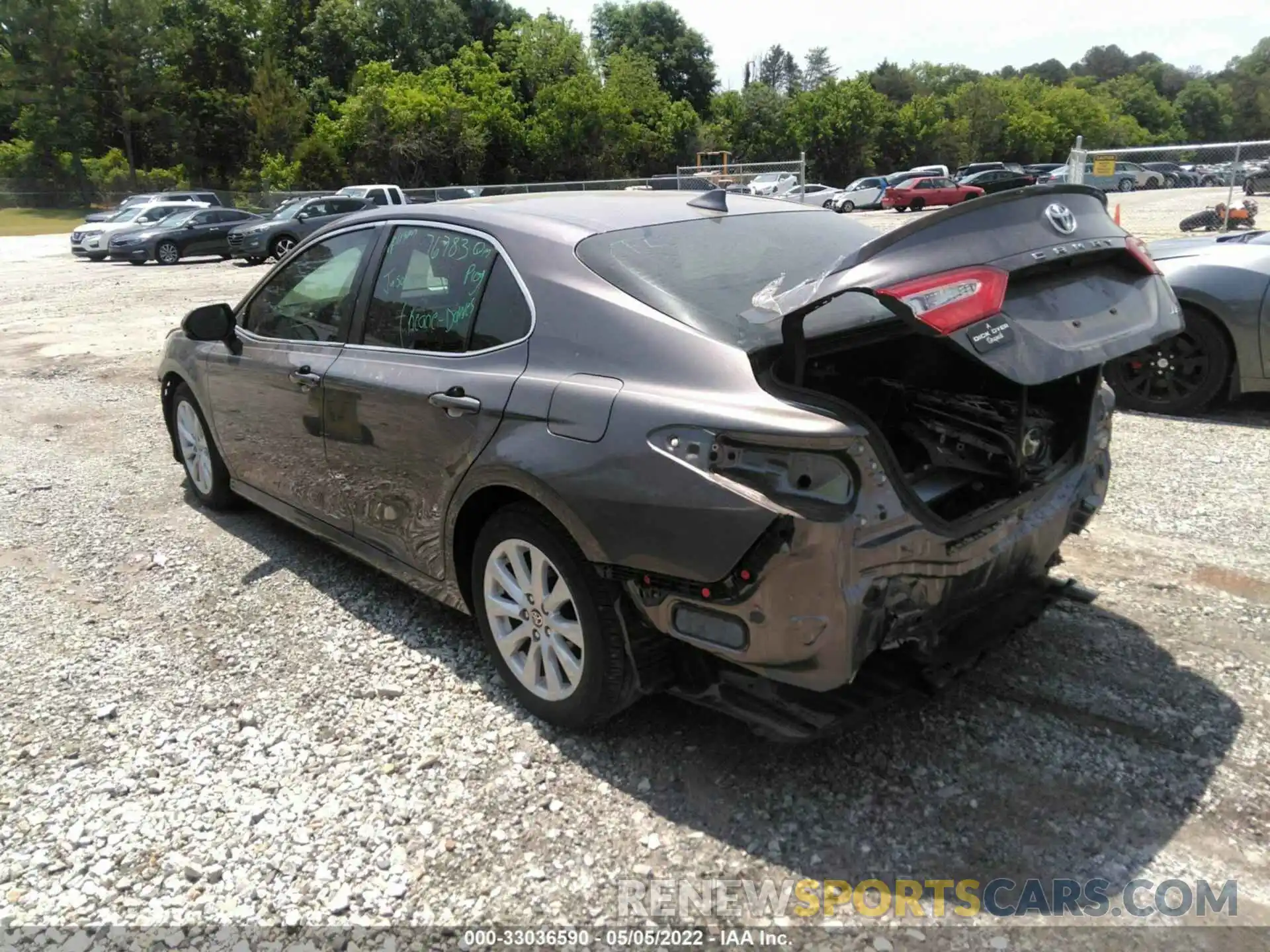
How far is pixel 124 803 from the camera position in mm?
2975

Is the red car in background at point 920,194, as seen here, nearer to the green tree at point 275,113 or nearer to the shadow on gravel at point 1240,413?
the green tree at point 275,113

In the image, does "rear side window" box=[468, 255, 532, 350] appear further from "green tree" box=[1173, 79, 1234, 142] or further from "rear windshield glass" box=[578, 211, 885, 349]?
"green tree" box=[1173, 79, 1234, 142]

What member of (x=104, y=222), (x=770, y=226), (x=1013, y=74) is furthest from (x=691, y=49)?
(x=770, y=226)

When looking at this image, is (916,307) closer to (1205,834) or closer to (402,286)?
(1205,834)

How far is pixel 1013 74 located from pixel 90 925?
5684 inches

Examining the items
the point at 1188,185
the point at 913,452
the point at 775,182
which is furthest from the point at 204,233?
the point at 1188,185

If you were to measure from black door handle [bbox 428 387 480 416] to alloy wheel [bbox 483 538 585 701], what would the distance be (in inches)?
18.3

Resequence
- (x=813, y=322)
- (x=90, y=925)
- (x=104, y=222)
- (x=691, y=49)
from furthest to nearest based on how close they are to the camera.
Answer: (x=691, y=49), (x=104, y=222), (x=813, y=322), (x=90, y=925)

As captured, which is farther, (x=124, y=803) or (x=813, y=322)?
(x=124, y=803)

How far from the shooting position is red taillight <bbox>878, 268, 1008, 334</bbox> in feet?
7.71

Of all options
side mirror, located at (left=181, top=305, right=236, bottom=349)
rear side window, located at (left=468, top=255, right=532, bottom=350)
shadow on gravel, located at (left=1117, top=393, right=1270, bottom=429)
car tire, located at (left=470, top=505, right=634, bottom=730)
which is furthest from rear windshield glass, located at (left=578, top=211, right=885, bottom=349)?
shadow on gravel, located at (left=1117, top=393, right=1270, bottom=429)

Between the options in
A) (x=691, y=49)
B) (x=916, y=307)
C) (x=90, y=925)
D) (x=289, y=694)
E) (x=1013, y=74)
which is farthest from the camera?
(x=1013, y=74)

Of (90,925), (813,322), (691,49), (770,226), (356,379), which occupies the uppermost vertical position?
(691,49)

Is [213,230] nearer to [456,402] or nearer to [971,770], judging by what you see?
[456,402]
